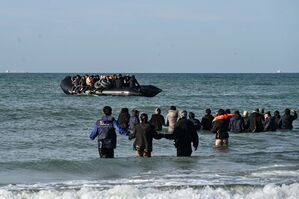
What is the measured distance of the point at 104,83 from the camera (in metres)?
45.7

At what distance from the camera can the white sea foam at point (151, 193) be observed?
1110 centimetres

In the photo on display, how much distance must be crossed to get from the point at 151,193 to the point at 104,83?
113 feet

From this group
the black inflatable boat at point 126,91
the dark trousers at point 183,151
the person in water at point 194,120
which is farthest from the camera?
the black inflatable boat at point 126,91

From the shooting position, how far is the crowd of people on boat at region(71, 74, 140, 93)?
45.6 metres

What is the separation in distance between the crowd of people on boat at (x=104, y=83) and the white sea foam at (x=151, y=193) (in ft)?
110

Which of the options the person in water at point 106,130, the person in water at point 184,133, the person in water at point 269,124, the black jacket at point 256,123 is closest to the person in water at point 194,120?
the black jacket at point 256,123

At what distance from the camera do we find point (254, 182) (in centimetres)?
1273

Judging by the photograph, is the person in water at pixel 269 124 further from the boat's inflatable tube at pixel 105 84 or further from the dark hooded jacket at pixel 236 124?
the boat's inflatable tube at pixel 105 84

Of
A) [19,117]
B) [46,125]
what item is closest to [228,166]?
[46,125]

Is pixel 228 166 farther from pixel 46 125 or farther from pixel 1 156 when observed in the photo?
pixel 46 125

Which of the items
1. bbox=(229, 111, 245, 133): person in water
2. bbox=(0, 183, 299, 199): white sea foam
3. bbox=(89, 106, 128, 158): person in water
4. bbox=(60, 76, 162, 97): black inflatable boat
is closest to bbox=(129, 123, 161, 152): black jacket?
bbox=(89, 106, 128, 158): person in water

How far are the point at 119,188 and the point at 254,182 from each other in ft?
8.75

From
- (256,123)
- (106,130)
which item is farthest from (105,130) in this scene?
(256,123)

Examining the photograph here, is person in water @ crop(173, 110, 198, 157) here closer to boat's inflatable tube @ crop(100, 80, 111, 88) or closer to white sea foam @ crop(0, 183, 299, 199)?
white sea foam @ crop(0, 183, 299, 199)
